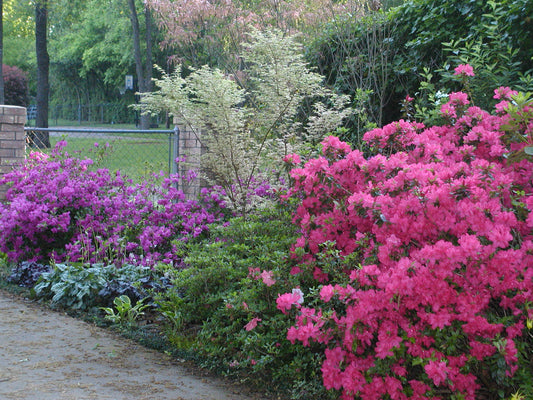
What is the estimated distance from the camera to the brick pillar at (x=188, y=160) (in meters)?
6.90

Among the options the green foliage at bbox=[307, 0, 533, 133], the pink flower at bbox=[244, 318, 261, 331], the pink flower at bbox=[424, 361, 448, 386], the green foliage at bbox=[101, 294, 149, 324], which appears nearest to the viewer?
the pink flower at bbox=[424, 361, 448, 386]

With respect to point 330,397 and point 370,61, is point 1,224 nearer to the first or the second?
point 330,397

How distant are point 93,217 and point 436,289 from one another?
13.8ft

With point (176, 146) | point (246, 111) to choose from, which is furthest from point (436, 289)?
point (176, 146)

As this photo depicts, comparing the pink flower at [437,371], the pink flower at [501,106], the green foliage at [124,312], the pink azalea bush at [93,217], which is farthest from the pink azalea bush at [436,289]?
the pink azalea bush at [93,217]

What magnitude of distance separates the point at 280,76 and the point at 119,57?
3432cm

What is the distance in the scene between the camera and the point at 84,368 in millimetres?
3369

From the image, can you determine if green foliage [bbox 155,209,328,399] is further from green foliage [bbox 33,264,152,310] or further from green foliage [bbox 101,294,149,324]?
green foliage [bbox 33,264,152,310]

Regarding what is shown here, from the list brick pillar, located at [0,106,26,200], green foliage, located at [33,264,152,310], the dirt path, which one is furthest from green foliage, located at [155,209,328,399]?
brick pillar, located at [0,106,26,200]

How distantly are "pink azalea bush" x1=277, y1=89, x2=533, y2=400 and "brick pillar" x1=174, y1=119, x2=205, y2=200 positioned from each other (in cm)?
383

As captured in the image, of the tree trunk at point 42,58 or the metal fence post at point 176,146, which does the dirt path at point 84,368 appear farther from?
the tree trunk at point 42,58

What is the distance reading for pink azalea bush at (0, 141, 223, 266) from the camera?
5.46m

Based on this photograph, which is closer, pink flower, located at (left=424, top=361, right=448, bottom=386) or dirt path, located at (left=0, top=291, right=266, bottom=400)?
pink flower, located at (left=424, top=361, right=448, bottom=386)

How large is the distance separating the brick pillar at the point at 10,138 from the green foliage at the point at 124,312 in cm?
372
